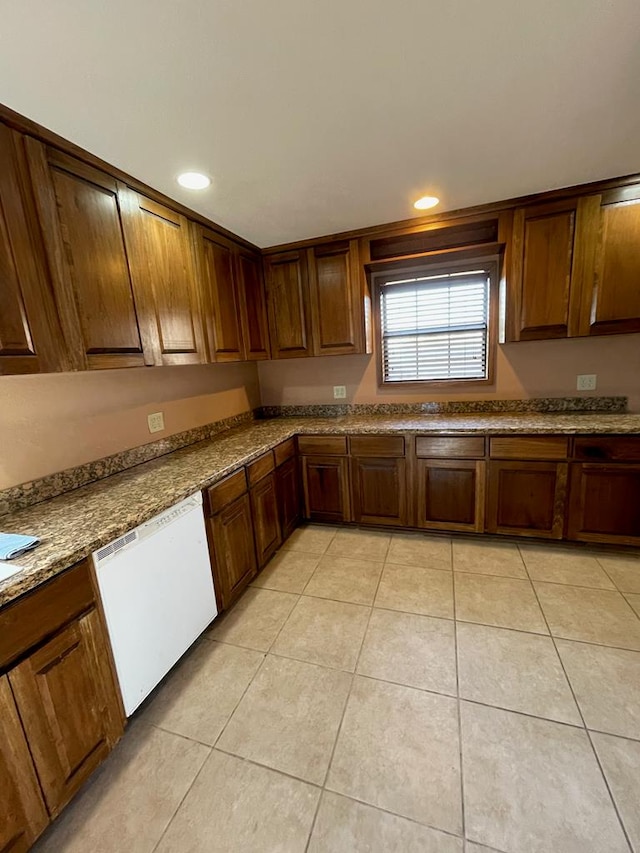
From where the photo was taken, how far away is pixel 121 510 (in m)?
1.42

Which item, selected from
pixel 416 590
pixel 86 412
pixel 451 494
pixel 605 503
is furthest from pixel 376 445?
pixel 86 412

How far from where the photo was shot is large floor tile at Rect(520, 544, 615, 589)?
2.11m

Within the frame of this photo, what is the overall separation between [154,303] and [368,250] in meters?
1.58

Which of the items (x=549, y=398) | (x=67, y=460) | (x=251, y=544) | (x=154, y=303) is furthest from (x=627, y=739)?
(x=154, y=303)

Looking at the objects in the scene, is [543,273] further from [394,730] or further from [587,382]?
[394,730]

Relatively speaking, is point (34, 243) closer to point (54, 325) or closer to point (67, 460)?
point (54, 325)

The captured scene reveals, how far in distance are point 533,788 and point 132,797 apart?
52.1 inches

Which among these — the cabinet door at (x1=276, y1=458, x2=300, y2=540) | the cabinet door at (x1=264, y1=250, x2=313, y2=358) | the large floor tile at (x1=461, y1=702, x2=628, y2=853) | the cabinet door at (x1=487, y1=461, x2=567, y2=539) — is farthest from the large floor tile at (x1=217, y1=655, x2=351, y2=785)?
the cabinet door at (x1=264, y1=250, x2=313, y2=358)

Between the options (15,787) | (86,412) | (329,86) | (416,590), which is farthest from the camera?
(416,590)

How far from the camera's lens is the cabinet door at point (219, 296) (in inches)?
88.7

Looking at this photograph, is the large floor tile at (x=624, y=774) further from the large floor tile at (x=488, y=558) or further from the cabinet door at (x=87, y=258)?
the cabinet door at (x=87, y=258)

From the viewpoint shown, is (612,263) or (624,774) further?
(612,263)

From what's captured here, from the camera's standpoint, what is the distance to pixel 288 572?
Result: 93.9 inches

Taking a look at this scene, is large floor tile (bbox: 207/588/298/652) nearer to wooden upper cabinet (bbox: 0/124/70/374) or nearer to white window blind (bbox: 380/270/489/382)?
wooden upper cabinet (bbox: 0/124/70/374)
